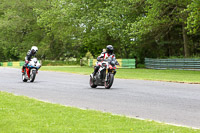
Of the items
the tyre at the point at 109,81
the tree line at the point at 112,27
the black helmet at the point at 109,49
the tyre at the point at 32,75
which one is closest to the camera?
the black helmet at the point at 109,49

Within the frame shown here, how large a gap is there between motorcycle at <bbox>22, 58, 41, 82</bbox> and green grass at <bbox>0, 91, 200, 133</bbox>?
40.5 ft

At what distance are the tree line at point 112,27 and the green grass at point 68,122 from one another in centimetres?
2378

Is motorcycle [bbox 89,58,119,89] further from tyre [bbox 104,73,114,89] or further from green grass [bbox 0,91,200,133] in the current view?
green grass [bbox 0,91,200,133]

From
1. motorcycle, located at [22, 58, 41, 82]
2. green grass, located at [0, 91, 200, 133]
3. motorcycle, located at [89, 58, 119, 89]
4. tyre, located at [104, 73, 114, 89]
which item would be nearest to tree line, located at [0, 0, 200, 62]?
motorcycle, located at [22, 58, 41, 82]

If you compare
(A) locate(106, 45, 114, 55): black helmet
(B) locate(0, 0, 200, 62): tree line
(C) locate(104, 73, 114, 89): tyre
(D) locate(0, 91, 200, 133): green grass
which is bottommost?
(D) locate(0, 91, 200, 133): green grass

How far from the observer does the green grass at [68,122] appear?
7.48m

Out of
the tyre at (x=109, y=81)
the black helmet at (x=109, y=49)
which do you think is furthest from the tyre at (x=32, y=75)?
the black helmet at (x=109, y=49)

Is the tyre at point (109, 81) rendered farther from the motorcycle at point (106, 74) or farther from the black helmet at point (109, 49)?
the black helmet at point (109, 49)

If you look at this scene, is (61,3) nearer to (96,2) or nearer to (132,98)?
(96,2)

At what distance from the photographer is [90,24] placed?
4994 cm

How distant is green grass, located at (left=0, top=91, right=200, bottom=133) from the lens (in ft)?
24.6

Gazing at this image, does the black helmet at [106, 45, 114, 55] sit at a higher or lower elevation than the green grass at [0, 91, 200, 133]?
higher

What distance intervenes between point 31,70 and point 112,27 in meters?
24.4

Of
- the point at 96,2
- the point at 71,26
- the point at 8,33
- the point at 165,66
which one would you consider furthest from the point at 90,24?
the point at 8,33
